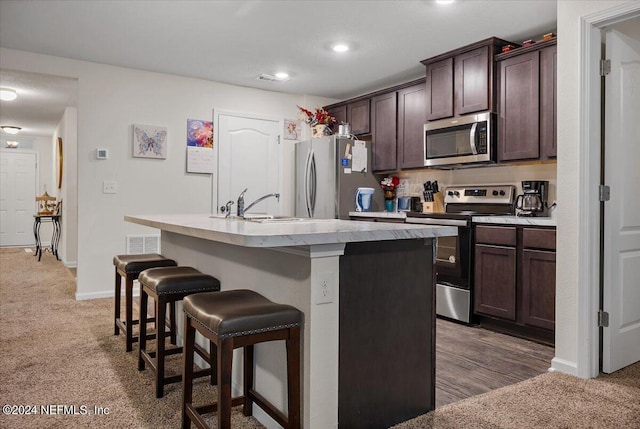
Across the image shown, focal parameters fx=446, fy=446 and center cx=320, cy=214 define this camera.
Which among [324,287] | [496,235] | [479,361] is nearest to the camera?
[324,287]

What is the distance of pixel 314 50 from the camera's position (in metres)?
4.16

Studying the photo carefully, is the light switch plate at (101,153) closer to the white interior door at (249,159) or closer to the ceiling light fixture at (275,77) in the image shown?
the white interior door at (249,159)

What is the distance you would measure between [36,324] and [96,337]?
743 millimetres

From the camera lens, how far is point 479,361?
9.32 ft

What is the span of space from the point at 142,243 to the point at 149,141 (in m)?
1.12

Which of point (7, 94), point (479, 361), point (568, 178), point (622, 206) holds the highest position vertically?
point (7, 94)

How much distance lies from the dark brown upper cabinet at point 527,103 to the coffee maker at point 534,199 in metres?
0.26

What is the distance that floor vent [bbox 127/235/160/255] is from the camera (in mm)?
4812

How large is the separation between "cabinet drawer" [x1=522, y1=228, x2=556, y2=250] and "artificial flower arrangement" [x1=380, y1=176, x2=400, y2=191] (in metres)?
2.14

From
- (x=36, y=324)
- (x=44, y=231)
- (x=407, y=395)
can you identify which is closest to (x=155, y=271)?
(x=407, y=395)

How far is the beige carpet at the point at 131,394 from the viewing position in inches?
79.0

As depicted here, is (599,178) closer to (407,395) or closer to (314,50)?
(407,395)

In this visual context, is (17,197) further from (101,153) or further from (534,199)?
(534,199)

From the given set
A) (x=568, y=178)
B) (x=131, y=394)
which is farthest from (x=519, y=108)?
(x=131, y=394)
